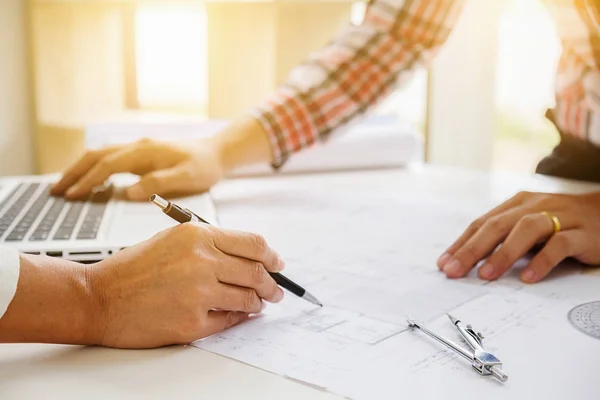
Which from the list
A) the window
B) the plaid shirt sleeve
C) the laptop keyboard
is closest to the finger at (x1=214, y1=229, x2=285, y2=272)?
the laptop keyboard

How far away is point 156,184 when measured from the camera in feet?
3.50

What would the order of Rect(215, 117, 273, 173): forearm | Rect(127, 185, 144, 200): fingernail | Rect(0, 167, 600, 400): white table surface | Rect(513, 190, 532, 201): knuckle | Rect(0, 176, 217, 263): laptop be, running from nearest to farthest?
Rect(0, 167, 600, 400): white table surface
Rect(0, 176, 217, 263): laptop
Rect(513, 190, 532, 201): knuckle
Rect(127, 185, 144, 200): fingernail
Rect(215, 117, 273, 173): forearm

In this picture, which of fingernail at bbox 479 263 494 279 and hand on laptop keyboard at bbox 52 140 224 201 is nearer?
fingernail at bbox 479 263 494 279

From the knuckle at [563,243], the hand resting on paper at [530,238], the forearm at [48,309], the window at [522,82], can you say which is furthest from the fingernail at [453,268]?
the window at [522,82]

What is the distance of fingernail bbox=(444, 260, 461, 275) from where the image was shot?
77 cm

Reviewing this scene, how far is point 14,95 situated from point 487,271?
129 cm

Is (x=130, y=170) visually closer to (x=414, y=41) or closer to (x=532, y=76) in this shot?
(x=414, y=41)

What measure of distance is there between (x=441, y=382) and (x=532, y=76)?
114 inches

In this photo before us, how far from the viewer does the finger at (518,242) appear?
0.77m

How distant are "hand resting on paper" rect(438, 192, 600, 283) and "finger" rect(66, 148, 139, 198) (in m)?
0.54

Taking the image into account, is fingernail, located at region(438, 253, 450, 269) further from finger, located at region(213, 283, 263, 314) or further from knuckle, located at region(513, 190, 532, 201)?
finger, located at region(213, 283, 263, 314)

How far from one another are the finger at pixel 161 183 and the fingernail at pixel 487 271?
51cm

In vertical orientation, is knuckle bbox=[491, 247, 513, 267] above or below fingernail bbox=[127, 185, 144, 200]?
below

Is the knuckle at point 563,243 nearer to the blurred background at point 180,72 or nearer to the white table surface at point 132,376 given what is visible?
the white table surface at point 132,376
